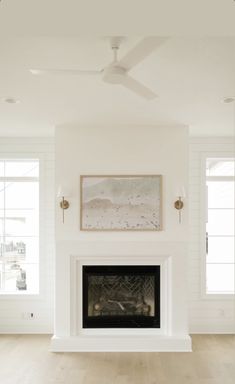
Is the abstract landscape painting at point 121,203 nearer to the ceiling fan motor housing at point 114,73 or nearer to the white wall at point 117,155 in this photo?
the white wall at point 117,155

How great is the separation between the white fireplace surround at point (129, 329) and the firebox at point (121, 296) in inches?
2.5

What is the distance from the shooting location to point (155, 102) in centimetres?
360

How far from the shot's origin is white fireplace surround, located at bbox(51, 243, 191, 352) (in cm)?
445

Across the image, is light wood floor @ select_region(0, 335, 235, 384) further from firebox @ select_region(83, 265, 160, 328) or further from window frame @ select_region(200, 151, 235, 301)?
window frame @ select_region(200, 151, 235, 301)

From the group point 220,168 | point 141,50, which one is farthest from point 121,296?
point 141,50

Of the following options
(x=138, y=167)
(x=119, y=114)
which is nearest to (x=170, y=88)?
(x=119, y=114)

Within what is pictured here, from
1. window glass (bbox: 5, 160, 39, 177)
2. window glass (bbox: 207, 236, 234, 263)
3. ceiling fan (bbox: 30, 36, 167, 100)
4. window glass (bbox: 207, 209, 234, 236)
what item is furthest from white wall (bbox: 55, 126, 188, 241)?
ceiling fan (bbox: 30, 36, 167, 100)

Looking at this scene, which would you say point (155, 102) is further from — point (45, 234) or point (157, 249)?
point (45, 234)

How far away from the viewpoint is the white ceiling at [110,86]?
2.35 metres

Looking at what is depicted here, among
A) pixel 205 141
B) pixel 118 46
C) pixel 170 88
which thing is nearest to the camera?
pixel 118 46

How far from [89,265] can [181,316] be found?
125 centimetres

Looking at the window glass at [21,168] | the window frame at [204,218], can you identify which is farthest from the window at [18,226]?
the window frame at [204,218]

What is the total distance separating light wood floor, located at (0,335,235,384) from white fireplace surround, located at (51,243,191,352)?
0.37 feet

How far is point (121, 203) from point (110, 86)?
1.80 meters
